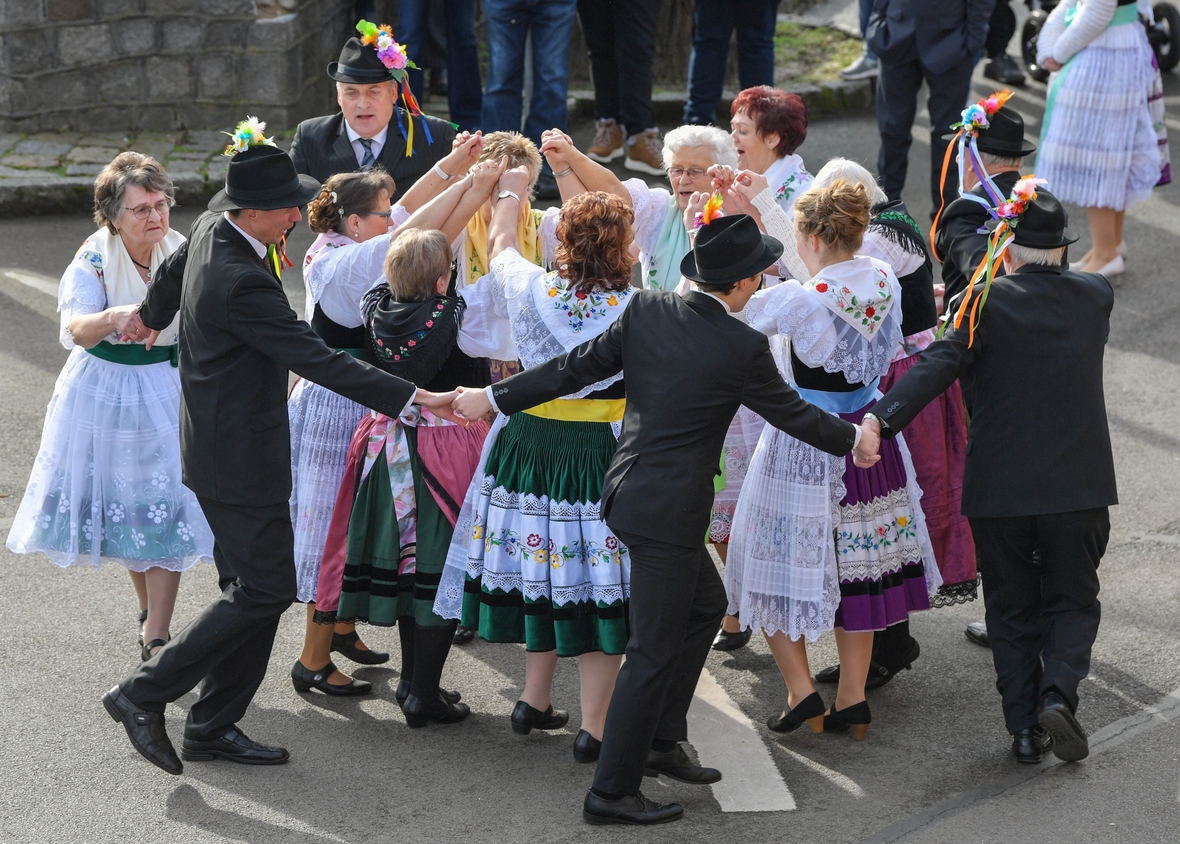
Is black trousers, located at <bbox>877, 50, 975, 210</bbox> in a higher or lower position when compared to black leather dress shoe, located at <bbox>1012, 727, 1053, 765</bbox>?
higher

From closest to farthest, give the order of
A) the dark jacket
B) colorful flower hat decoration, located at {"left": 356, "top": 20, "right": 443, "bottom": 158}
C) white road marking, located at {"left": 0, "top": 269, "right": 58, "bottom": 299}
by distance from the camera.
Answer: colorful flower hat decoration, located at {"left": 356, "top": 20, "right": 443, "bottom": 158} < white road marking, located at {"left": 0, "top": 269, "right": 58, "bottom": 299} < the dark jacket

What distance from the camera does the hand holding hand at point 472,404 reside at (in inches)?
169

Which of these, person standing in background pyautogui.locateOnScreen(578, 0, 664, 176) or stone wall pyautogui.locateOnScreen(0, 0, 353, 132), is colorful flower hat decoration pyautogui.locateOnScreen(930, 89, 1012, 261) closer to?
person standing in background pyautogui.locateOnScreen(578, 0, 664, 176)

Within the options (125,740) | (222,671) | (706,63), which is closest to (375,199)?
(222,671)

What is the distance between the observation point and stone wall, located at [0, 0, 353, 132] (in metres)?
9.23

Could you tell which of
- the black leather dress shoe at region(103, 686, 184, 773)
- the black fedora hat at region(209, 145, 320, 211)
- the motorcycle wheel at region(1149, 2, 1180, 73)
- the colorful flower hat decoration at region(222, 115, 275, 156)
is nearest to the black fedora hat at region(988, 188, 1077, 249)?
the black fedora hat at region(209, 145, 320, 211)

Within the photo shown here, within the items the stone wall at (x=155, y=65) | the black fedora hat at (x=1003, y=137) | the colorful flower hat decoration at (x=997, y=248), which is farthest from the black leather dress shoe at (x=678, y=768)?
the stone wall at (x=155, y=65)

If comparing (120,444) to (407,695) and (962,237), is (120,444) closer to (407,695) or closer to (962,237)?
(407,695)

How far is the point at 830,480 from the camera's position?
14.8 ft

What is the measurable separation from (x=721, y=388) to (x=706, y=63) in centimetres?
607

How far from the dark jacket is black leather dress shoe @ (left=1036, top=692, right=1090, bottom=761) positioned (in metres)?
5.05

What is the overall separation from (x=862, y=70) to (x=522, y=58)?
368 centimetres

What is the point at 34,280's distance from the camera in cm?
796

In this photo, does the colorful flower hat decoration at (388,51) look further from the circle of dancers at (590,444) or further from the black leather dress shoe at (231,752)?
the black leather dress shoe at (231,752)
